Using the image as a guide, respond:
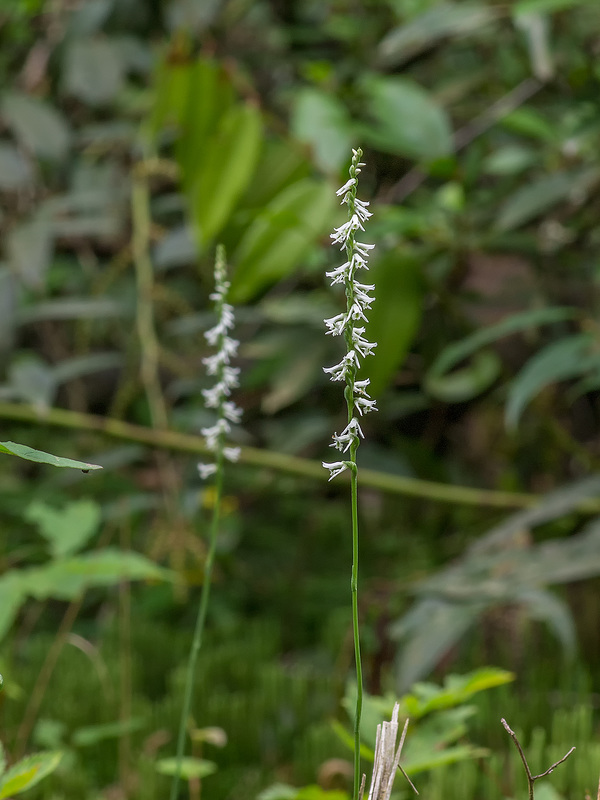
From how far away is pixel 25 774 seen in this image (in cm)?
39

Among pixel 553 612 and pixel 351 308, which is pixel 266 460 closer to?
pixel 553 612

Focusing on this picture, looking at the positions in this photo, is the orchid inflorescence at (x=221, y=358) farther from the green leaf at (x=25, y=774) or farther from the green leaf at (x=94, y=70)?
the green leaf at (x=94, y=70)

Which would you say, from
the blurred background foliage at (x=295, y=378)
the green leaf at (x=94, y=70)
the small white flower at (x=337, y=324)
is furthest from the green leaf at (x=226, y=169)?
the small white flower at (x=337, y=324)

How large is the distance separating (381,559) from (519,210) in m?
0.58

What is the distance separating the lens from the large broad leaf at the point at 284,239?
2.88ft

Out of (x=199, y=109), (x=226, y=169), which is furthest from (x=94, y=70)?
(x=226, y=169)

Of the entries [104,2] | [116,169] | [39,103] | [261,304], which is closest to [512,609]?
[261,304]

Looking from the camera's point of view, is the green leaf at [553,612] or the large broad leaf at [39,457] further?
the green leaf at [553,612]

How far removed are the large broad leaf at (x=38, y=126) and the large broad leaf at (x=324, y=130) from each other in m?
0.41

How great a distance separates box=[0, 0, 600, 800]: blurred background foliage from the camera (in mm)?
771

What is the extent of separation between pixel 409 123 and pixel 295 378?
312mm

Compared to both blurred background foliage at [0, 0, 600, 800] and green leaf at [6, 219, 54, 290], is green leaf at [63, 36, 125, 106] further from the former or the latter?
green leaf at [6, 219, 54, 290]

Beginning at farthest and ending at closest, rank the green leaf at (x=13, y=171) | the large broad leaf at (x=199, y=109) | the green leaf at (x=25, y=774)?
1. the green leaf at (x=13, y=171)
2. the large broad leaf at (x=199, y=109)
3. the green leaf at (x=25, y=774)

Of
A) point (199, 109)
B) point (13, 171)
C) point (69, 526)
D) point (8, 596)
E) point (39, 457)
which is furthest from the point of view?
point (13, 171)
